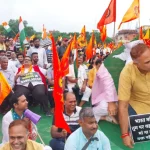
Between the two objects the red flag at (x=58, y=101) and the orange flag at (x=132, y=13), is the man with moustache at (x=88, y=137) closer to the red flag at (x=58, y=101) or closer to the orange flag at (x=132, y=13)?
the red flag at (x=58, y=101)

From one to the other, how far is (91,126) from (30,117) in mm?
1204

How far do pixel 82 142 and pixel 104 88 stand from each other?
1.82 feet

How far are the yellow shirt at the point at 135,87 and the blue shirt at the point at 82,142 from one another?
500mm

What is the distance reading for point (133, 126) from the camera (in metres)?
2.70

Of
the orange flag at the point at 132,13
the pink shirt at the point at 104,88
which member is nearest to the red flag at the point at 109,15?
the orange flag at the point at 132,13

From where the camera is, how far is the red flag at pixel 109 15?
23.4ft

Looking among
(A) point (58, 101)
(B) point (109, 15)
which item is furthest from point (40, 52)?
(A) point (58, 101)

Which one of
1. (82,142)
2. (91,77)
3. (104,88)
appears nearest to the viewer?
(104,88)

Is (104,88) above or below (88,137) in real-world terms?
above

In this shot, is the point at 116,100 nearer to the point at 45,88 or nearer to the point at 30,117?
the point at 30,117

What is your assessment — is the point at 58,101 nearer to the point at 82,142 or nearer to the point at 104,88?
the point at 82,142

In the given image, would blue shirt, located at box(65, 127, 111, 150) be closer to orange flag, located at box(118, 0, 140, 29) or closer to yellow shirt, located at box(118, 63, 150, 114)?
yellow shirt, located at box(118, 63, 150, 114)

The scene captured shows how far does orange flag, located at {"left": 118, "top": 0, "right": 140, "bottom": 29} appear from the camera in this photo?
27.1 feet

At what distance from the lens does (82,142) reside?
300 cm
